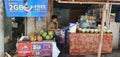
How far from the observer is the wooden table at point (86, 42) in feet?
30.6

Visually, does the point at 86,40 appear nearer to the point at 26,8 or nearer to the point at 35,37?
the point at 35,37

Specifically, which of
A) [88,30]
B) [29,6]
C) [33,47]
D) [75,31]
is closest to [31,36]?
[33,47]

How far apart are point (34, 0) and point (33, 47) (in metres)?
1.90

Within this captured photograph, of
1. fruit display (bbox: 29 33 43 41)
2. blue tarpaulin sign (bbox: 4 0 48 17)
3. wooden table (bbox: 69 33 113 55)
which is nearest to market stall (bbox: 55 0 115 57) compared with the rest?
wooden table (bbox: 69 33 113 55)

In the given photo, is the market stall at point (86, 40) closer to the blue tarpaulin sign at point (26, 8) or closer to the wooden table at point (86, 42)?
the wooden table at point (86, 42)

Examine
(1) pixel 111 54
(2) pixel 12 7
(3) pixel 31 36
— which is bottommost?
(1) pixel 111 54

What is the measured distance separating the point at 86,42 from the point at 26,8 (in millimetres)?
2907

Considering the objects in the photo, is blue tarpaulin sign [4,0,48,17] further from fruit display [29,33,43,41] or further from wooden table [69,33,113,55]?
wooden table [69,33,113,55]

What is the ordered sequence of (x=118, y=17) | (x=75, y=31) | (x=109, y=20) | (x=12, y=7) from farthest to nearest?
1. (x=118, y=17)
2. (x=109, y=20)
3. (x=75, y=31)
4. (x=12, y=7)

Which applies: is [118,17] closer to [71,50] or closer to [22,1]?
[71,50]

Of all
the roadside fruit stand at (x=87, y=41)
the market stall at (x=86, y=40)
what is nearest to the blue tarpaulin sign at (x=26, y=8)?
the market stall at (x=86, y=40)

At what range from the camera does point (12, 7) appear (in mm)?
8711

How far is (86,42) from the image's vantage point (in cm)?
941

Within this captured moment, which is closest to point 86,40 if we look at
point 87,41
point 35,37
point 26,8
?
point 87,41
